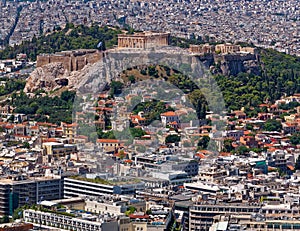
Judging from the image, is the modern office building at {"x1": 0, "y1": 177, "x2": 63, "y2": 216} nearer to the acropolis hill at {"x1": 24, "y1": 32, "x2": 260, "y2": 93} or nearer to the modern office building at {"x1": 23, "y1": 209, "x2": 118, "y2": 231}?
the modern office building at {"x1": 23, "y1": 209, "x2": 118, "y2": 231}

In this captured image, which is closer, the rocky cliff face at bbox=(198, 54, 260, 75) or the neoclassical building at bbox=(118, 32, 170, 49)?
the neoclassical building at bbox=(118, 32, 170, 49)

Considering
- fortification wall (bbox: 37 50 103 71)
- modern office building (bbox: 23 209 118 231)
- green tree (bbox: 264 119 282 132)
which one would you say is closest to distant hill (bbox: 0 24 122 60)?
fortification wall (bbox: 37 50 103 71)

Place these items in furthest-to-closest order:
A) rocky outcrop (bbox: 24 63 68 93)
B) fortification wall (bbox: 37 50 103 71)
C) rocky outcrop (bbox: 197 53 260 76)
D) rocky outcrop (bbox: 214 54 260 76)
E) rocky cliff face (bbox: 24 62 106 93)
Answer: rocky outcrop (bbox: 214 54 260 76), rocky outcrop (bbox: 197 53 260 76), fortification wall (bbox: 37 50 103 71), rocky outcrop (bbox: 24 63 68 93), rocky cliff face (bbox: 24 62 106 93)

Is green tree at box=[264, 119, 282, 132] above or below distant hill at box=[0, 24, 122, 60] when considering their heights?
below

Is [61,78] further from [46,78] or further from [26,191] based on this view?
[26,191]

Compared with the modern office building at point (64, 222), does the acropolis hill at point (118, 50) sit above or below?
above

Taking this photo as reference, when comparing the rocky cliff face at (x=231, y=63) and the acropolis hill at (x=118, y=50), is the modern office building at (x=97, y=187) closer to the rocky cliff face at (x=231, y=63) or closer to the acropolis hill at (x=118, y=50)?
the acropolis hill at (x=118, y=50)

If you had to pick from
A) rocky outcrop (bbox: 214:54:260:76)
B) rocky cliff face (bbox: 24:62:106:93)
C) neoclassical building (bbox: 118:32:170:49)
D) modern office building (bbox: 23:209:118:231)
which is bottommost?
modern office building (bbox: 23:209:118:231)

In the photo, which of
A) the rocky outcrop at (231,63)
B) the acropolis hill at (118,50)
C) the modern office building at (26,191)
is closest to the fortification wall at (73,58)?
the acropolis hill at (118,50)
